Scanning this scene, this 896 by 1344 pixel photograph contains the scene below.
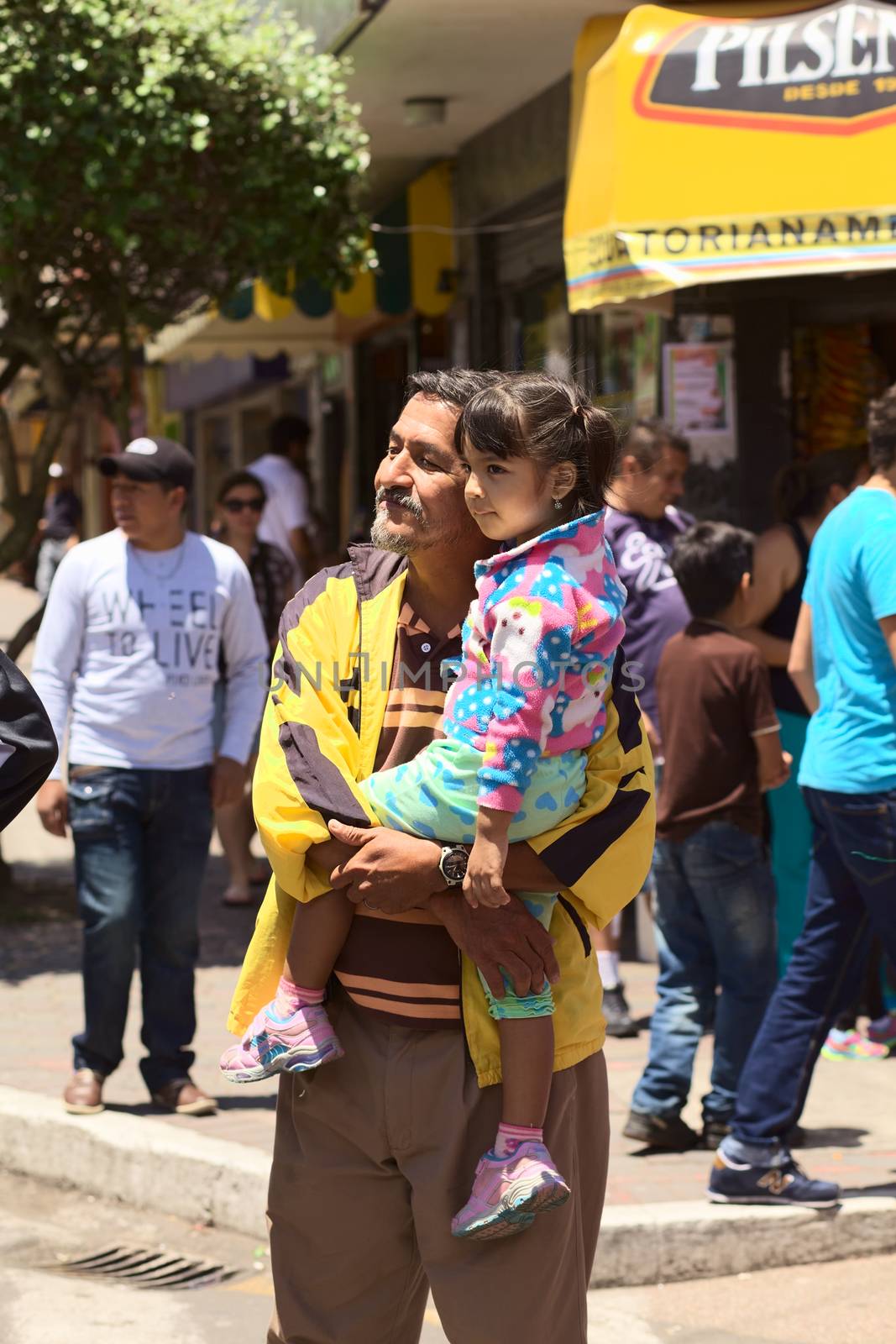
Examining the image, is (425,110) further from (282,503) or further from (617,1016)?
(617,1016)

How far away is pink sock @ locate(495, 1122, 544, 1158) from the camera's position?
2863 mm

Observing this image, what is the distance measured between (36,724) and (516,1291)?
110 cm

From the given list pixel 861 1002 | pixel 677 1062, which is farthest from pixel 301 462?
pixel 677 1062

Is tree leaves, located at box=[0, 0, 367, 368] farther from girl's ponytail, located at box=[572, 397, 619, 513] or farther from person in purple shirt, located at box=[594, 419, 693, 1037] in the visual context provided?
girl's ponytail, located at box=[572, 397, 619, 513]

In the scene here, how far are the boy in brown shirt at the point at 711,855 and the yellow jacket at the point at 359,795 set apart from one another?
2.27 meters

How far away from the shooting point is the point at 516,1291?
2.88 metres

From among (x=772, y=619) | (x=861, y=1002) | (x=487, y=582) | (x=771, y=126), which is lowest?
(x=861, y=1002)

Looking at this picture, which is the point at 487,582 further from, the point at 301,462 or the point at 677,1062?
the point at 301,462

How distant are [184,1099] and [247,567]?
3829 millimetres

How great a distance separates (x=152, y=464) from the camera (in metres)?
5.79

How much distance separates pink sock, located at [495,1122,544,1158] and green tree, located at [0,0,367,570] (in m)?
5.88

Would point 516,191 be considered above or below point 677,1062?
above

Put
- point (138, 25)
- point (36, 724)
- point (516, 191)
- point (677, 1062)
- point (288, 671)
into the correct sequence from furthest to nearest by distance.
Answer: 1. point (516, 191)
2. point (138, 25)
3. point (677, 1062)
4. point (288, 671)
5. point (36, 724)

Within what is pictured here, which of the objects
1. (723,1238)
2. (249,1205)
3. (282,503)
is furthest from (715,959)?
(282,503)
